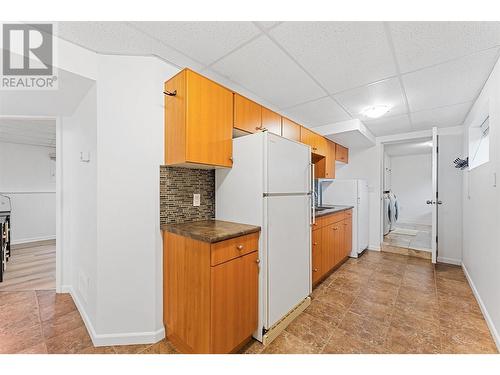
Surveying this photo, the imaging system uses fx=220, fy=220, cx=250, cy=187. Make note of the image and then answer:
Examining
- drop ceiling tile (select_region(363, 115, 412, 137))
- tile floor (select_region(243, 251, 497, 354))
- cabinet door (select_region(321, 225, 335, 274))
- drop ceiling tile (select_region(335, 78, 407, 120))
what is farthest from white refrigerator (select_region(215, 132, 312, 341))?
drop ceiling tile (select_region(363, 115, 412, 137))

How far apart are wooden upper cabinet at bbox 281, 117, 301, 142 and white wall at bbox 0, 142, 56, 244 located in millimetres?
5616

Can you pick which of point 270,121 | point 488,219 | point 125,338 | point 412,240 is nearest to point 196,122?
point 270,121

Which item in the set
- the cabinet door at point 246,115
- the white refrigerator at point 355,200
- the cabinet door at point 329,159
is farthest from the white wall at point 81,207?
the white refrigerator at point 355,200

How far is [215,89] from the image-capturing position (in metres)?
1.73

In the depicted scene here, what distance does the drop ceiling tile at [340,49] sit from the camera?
1.42 meters

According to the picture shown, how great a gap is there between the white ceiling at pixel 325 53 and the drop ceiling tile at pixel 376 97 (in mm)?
11

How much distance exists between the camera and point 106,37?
1.48 m

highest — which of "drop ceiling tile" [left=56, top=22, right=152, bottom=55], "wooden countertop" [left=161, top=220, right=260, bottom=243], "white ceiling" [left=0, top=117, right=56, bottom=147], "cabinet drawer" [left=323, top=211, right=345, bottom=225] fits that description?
"drop ceiling tile" [left=56, top=22, right=152, bottom=55]

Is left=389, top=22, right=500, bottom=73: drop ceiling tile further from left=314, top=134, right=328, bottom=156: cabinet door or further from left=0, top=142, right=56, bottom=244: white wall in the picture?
left=0, top=142, right=56, bottom=244: white wall

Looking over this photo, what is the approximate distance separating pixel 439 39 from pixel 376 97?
3.31ft

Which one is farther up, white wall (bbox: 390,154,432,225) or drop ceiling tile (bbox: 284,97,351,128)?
drop ceiling tile (bbox: 284,97,351,128)

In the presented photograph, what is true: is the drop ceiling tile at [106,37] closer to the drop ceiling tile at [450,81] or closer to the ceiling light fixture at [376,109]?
the drop ceiling tile at [450,81]

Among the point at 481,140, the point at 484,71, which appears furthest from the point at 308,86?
the point at 481,140

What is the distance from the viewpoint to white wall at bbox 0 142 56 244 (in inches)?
180
